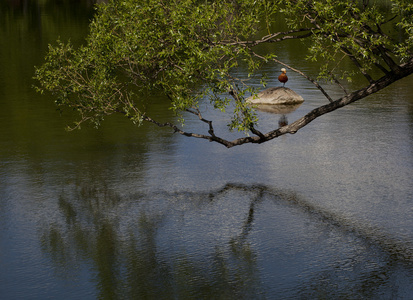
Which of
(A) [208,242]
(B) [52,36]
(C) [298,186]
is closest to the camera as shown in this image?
(A) [208,242]

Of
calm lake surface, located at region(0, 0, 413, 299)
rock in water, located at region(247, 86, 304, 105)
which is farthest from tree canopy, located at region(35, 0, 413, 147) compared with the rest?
rock in water, located at region(247, 86, 304, 105)

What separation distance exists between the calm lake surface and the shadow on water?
0.03 metres

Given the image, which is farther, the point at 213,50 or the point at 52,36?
the point at 52,36

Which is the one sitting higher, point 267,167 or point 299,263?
point 267,167

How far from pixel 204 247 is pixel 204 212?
217 cm

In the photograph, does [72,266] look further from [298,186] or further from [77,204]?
[298,186]

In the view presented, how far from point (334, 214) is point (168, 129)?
9.95 m

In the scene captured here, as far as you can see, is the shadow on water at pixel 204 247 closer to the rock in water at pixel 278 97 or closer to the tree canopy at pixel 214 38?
the tree canopy at pixel 214 38

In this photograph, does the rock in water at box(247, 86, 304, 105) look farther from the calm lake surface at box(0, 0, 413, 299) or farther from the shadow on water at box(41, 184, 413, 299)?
the shadow on water at box(41, 184, 413, 299)

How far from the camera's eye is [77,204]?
54.9ft

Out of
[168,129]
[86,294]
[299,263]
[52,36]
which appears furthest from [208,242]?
[52,36]

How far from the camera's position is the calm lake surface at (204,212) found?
12.5 metres

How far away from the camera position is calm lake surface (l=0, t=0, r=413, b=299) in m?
12.5

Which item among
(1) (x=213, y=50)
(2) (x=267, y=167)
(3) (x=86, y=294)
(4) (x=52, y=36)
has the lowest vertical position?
Result: (3) (x=86, y=294)
